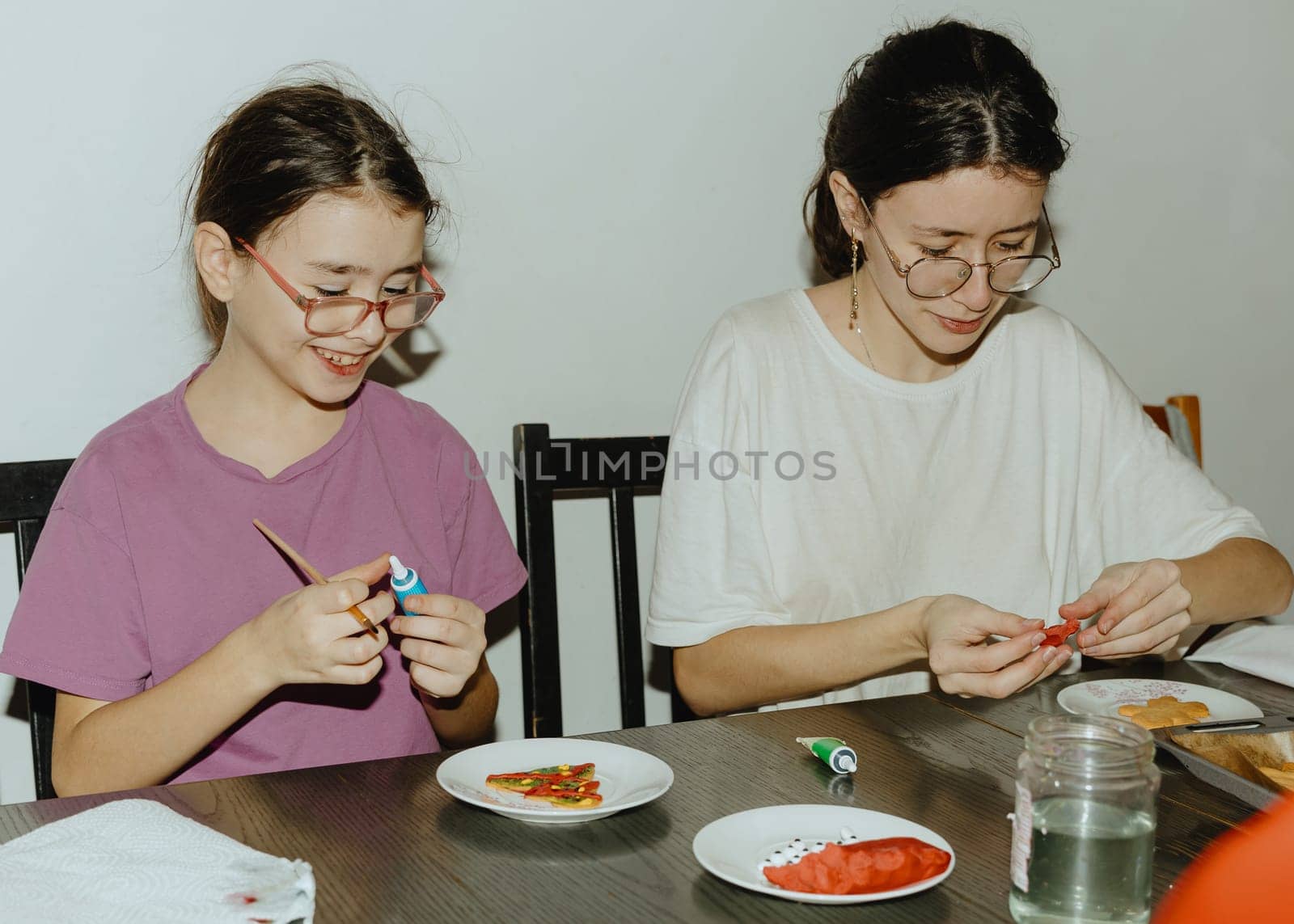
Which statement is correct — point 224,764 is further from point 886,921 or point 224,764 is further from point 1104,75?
point 1104,75

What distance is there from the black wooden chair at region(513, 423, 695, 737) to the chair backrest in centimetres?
105

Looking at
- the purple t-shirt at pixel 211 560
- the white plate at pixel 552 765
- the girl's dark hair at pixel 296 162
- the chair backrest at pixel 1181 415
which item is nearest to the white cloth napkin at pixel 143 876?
the white plate at pixel 552 765

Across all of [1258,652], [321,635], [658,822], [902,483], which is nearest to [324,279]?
[321,635]

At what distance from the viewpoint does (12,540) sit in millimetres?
1691

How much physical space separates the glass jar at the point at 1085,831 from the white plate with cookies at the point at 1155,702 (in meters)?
0.40

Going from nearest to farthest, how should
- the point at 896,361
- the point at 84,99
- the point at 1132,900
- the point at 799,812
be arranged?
1. the point at 1132,900
2. the point at 799,812
3. the point at 84,99
4. the point at 896,361

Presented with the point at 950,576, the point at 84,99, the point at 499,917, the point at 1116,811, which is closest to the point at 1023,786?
the point at 1116,811

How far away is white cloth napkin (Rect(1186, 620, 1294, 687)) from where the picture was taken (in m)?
1.41

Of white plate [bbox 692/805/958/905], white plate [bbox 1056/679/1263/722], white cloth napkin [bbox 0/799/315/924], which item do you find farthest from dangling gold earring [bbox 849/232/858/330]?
white cloth napkin [bbox 0/799/315/924]

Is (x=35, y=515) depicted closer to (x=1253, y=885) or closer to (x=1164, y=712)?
(x=1164, y=712)

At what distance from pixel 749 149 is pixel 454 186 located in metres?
0.52

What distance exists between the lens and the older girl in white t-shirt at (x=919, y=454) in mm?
1473

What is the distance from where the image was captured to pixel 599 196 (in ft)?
6.45

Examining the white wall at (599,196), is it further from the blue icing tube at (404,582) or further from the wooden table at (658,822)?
the wooden table at (658,822)
